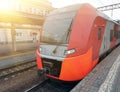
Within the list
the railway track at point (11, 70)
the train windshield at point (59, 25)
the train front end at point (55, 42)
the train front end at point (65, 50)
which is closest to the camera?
the train front end at point (65, 50)

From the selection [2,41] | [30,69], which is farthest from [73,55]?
[2,41]

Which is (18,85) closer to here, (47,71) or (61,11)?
(47,71)

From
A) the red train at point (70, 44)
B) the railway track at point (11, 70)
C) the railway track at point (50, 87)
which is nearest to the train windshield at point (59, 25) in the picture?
the red train at point (70, 44)

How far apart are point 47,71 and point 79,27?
1942 millimetres

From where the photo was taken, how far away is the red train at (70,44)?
4.57 meters

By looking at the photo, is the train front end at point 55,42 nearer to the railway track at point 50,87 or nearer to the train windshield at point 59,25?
the train windshield at point 59,25

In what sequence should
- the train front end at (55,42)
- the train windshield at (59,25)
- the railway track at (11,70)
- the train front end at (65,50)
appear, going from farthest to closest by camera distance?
the railway track at (11,70) → the train windshield at (59,25) → the train front end at (55,42) → the train front end at (65,50)

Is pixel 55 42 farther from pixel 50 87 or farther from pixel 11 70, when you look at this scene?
pixel 11 70

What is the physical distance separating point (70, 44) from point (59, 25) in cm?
98

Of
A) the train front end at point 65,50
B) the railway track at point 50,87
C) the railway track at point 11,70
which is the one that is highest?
the train front end at point 65,50

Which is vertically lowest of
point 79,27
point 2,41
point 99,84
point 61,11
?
point 2,41

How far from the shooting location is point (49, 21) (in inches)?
223

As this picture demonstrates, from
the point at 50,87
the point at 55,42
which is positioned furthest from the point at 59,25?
the point at 50,87

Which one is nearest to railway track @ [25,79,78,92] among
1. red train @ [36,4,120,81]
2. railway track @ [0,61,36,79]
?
red train @ [36,4,120,81]
